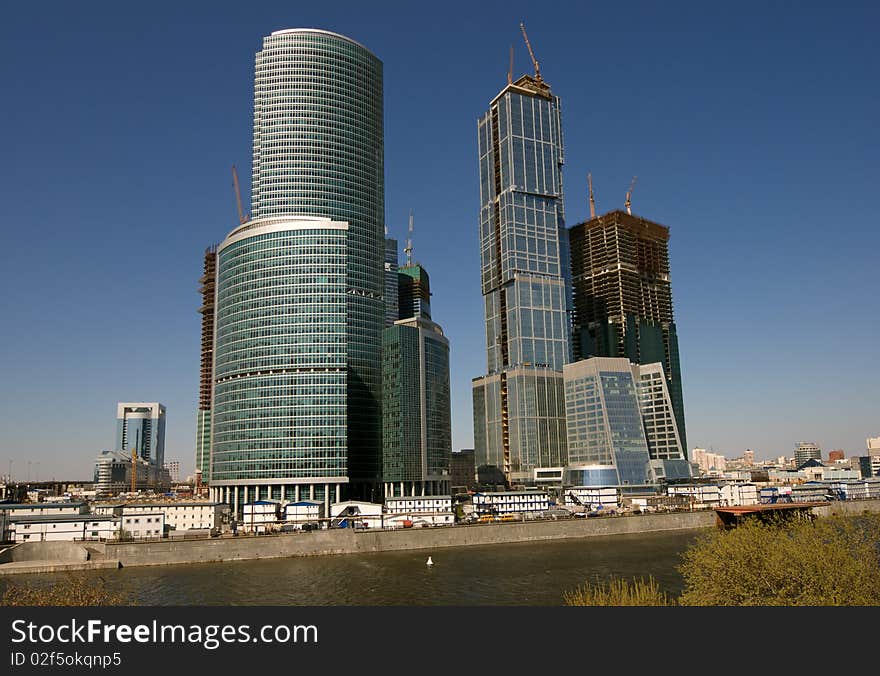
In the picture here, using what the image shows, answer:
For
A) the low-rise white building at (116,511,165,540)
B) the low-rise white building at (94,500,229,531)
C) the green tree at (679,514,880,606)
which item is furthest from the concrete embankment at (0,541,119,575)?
the green tree at (679,514,880,606)

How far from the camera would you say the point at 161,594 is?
367 ft

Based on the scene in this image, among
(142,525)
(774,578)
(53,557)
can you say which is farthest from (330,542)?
(774,578)

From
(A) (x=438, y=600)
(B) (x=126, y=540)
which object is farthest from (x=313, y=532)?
(A) (x=438, y=600)

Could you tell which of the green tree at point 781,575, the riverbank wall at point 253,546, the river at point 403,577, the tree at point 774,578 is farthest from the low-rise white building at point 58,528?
the green tree at point 781,575

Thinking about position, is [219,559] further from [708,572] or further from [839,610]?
[839,610]

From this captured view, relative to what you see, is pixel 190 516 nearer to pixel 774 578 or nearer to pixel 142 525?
pixel 142 525

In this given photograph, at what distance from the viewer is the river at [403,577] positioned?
10275 cm

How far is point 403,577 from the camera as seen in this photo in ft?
404

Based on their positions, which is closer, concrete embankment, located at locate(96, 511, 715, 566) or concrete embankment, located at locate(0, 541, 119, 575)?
concrete embankment, located at locate(0, 541, 119, 575)

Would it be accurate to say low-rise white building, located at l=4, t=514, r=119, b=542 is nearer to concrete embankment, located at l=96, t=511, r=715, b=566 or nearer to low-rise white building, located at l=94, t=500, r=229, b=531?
low-rise white building, located at l=94, t=500, r=229, b=531

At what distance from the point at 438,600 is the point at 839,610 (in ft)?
262

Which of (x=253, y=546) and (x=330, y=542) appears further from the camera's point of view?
(x=330, y=542)

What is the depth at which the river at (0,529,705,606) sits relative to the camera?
103 m

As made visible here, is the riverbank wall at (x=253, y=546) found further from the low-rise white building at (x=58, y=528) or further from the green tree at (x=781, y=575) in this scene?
the green tree at (x=781, y=575)
